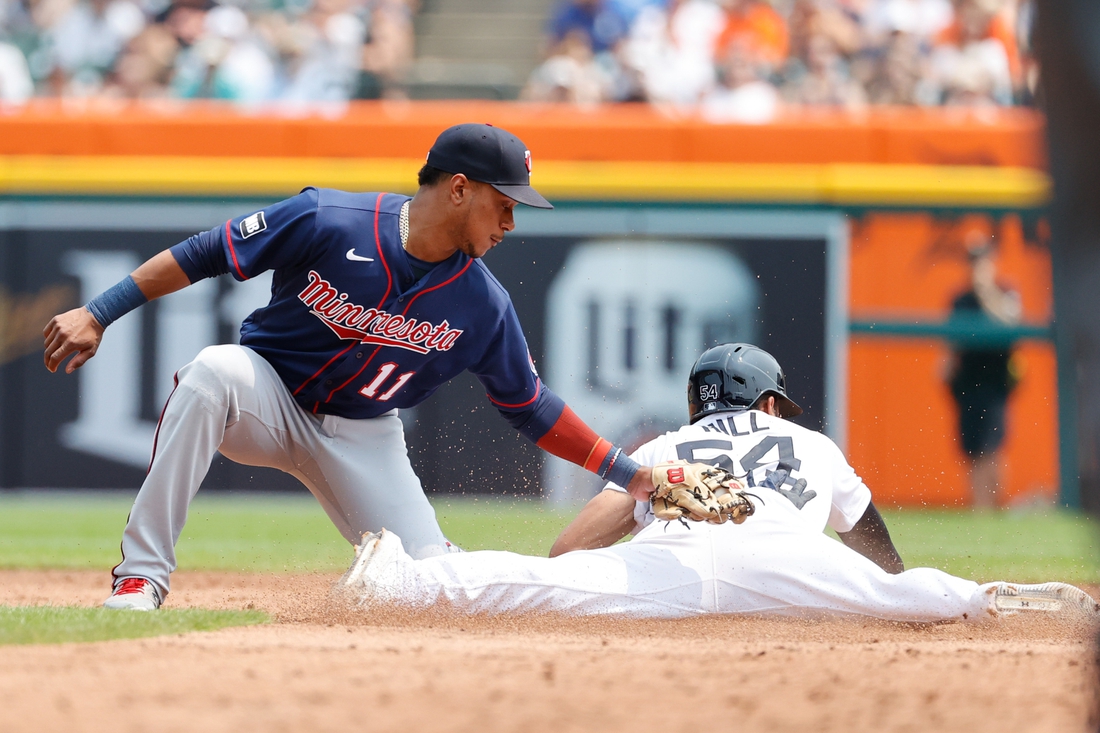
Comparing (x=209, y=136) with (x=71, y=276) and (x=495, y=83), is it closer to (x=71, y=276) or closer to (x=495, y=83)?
(x=71, y=276)

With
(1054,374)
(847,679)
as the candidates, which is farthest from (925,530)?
(847,679)

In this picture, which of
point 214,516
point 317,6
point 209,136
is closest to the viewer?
point 214,516

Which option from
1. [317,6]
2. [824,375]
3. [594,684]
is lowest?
[594,684]

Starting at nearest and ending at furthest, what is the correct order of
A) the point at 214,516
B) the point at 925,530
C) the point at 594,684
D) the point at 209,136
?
the point at 594,684 < the point at 925,530 < the point at 214,516 < the point at 209,136

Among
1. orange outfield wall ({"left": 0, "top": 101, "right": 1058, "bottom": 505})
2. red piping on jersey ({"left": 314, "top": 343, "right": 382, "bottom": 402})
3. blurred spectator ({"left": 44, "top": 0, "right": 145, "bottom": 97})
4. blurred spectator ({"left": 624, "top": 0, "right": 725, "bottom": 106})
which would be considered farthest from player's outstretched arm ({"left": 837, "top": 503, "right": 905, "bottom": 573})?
blurred spectator ({"left": 44, "top": 0, "right": 145, "bottom": 97})

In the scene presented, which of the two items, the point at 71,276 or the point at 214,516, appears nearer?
the point at 214,516

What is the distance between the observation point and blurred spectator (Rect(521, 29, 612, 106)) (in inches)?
424

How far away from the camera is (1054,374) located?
9328mm

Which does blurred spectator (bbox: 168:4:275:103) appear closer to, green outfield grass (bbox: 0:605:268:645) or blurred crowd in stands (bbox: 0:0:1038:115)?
blurred crowd in stands (bbox: 0:0:1038:115)

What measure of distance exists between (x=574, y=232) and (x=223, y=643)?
243 inches

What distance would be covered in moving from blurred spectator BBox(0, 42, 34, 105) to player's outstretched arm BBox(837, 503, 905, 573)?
8941 mm

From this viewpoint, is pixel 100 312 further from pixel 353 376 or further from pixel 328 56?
pixel 328 56

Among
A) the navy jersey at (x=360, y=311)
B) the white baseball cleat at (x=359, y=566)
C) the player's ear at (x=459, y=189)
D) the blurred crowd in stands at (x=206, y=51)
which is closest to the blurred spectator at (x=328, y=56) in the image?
the blurred crowd in stands at (x=206, y=51)

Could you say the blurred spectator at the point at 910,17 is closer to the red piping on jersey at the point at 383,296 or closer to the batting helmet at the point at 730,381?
the batting helmet at the point at 730,381
